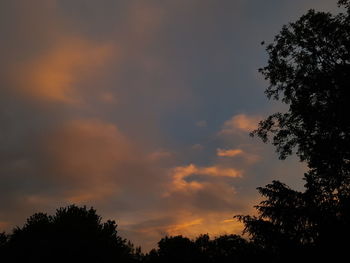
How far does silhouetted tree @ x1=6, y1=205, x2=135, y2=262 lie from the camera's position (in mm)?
41438

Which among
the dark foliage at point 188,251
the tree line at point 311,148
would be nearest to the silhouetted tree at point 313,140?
the tree line at point 311,148

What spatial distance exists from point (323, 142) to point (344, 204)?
4.44 metres

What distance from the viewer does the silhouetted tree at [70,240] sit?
1631 inches

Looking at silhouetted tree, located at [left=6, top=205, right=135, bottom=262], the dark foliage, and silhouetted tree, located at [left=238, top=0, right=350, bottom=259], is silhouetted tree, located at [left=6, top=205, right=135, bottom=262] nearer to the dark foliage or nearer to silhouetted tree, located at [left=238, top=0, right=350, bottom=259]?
silhouetted tree, located at [left=238, top=0, right=350, bottom=259]

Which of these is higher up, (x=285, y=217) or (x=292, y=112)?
(x=292, y=112)

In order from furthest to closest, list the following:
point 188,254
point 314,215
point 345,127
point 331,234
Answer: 1. point 188,254
2. point 345,127
3. point 314,215
4. point 331,234

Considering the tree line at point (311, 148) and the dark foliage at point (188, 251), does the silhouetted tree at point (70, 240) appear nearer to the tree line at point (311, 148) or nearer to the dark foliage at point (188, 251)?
the tree line at point (311, 148)

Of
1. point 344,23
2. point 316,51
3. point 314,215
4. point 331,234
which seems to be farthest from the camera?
point 316,51

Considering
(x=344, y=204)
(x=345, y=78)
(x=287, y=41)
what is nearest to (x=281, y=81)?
(x=287, y=41)

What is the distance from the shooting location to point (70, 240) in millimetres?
43438

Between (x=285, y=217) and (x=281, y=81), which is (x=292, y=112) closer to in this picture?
(x=281, y=81)

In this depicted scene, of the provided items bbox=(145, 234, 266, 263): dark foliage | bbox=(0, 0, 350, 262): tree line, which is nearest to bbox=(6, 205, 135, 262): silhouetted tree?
bbox=(0, 0, 350, 262): tree line

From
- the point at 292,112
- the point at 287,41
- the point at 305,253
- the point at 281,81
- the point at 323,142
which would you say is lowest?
the point at 305,253

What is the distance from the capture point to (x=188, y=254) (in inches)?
3509
